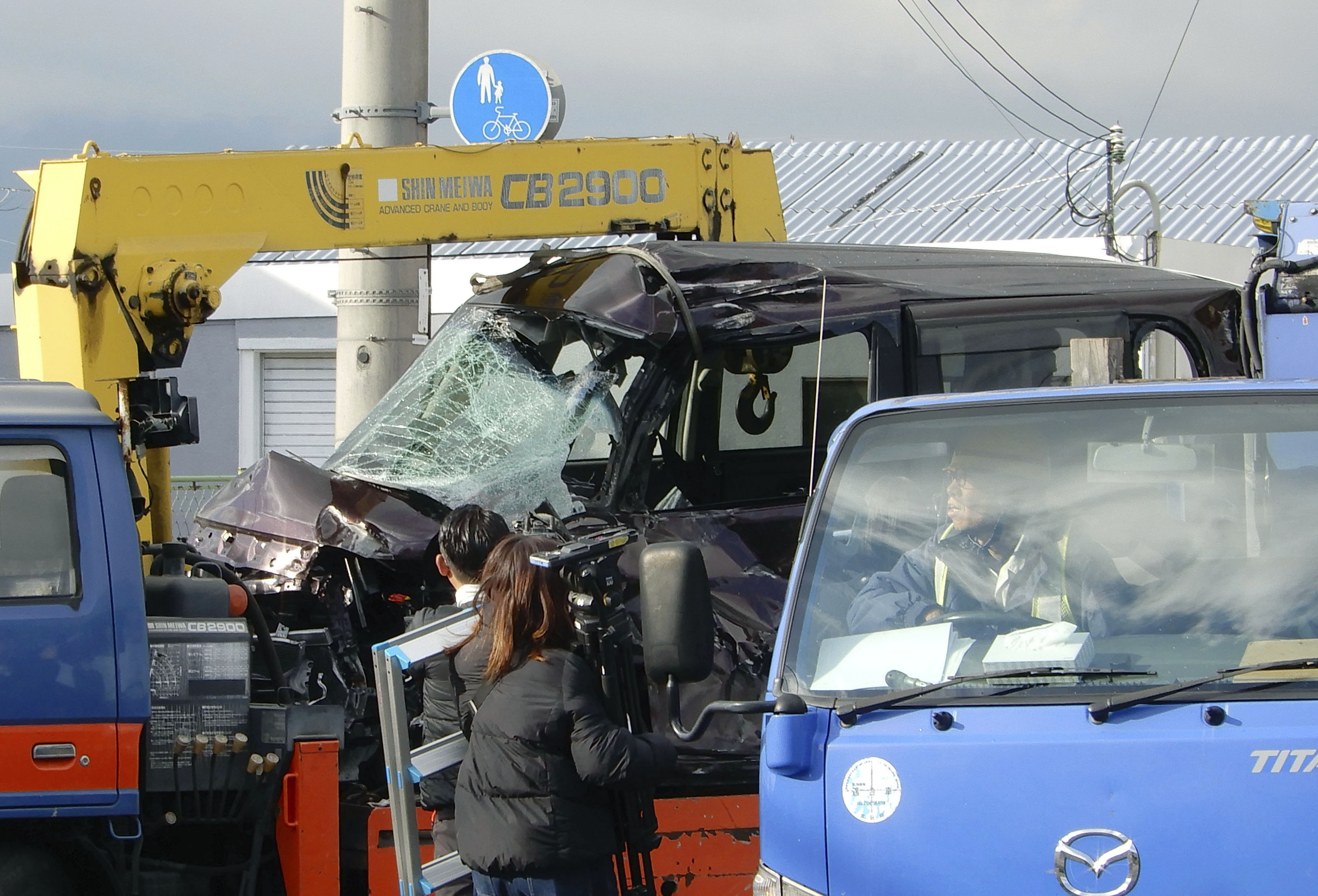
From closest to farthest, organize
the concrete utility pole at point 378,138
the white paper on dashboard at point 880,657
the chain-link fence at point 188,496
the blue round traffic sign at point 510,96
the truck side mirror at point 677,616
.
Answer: the white paper on dashboard at point 880,657 < the truck side mirror at point 677,616 < the concrete utility pole at point 378,138 < the blue round traffic sign at point 510,96 < the chain-link fence at point 188,496

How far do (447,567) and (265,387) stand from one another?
1570 cm

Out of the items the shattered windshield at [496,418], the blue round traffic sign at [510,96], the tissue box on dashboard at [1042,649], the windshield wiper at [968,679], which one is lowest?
the windshield wiper at [968,679]

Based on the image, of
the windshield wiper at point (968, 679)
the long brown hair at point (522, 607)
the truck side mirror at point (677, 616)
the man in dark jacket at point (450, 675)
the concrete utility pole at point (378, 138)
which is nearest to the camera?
the windshield wiper at point (968, 679)

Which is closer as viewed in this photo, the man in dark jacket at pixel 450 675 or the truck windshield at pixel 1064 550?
the truck windshield at pixel 1064 550

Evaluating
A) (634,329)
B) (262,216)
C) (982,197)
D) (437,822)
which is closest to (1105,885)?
(437,822)

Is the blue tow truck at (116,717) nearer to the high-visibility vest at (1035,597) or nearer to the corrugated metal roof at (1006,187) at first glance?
the high-visibility vest at (1035,597)

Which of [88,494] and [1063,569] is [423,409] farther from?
[1063,569]

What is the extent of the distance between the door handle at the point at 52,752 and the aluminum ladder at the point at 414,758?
0.93 m

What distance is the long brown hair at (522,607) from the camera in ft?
12.4

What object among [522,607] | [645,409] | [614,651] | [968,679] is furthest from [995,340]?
[968,679]

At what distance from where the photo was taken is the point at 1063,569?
326cm

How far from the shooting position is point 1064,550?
328cm

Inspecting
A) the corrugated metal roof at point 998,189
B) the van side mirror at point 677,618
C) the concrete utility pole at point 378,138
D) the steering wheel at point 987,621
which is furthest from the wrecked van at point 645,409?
the corrugated metal roof at point 998,189

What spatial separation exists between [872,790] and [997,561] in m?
0.71
